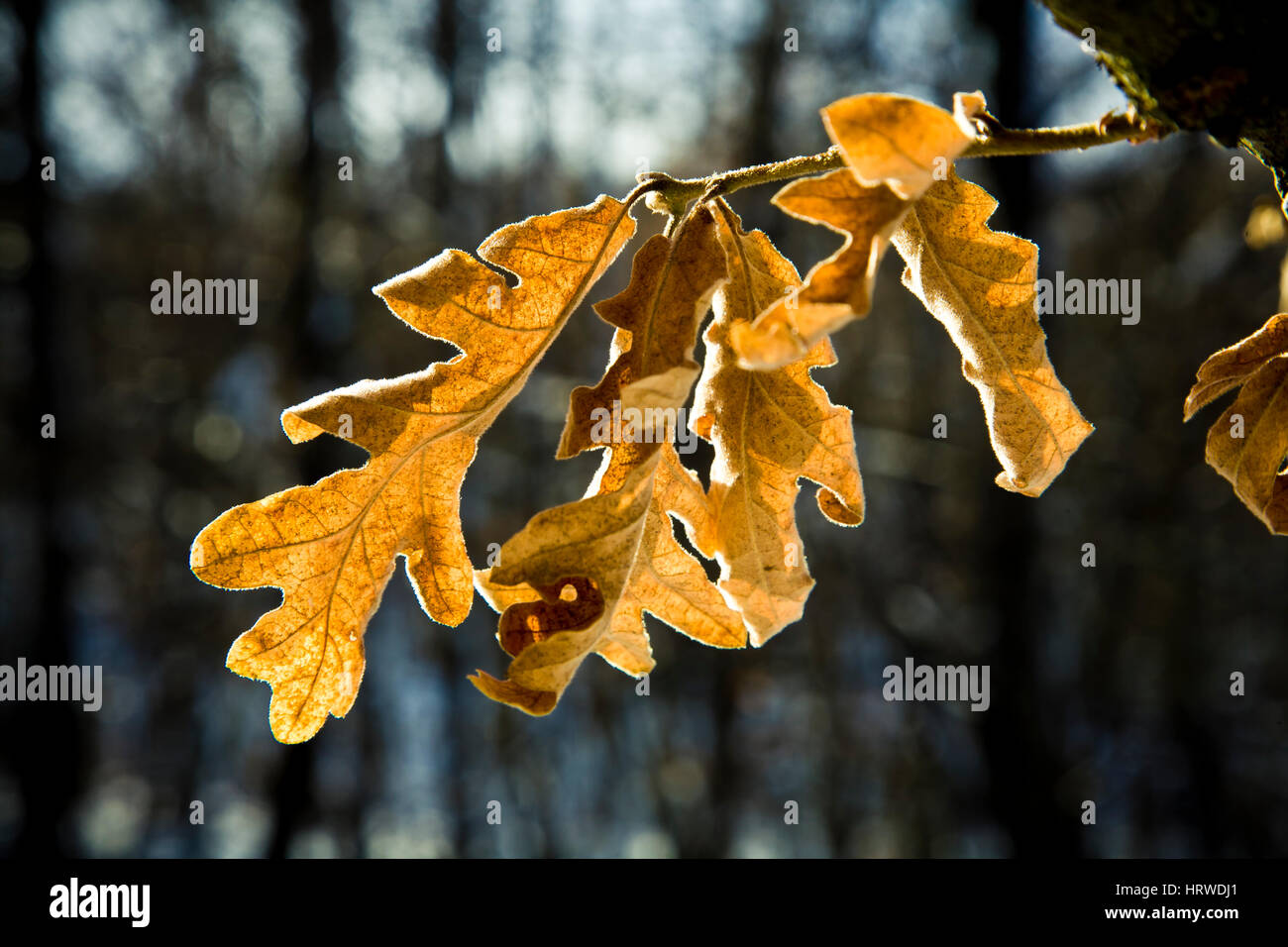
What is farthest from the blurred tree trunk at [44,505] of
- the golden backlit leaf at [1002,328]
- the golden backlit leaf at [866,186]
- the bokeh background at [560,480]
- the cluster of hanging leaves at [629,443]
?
the golden backlit leaf at [866,186]

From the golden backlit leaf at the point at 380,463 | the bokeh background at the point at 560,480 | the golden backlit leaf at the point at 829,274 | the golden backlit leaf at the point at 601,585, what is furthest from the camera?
the bokeh background at the point at 560,480

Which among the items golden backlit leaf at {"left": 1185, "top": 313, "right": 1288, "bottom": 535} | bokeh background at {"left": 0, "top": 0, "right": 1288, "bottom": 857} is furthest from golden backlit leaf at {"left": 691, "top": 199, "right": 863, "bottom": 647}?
bokeh background at {"left": 0, "top": 0, "right": 1288, "bottom": 857}

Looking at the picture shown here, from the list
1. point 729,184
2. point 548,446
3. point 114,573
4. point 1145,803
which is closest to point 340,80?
point 548,446

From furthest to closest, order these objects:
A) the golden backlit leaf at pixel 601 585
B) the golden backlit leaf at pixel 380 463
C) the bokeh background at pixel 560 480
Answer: the bokeh background at pixel 560 480, the golden backlit leaf at pixel 380 463, the golden backlit leaf at pixel 601 585

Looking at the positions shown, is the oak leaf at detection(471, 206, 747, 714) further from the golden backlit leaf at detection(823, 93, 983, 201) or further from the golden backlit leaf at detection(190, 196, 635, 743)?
the golden backlit leaf at detection(823, 93, 983, 201)

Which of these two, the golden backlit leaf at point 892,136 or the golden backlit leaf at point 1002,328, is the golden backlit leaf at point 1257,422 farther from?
the golden backlit leaf at point 892,136

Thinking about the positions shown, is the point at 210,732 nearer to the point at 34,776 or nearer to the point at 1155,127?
the point at 34,776

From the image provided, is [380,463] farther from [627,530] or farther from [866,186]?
[866,186]
